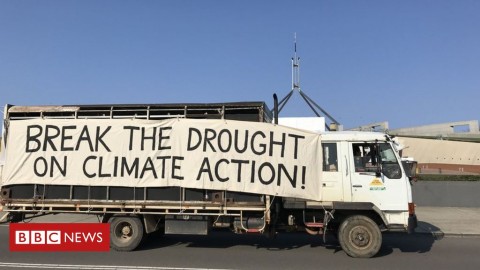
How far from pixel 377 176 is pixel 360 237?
1271 mm

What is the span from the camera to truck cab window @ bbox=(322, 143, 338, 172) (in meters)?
8.58

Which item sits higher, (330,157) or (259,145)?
(259,145)

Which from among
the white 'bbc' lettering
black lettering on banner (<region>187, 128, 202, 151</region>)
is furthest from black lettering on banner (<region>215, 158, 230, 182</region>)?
the white 'bbc' lettering

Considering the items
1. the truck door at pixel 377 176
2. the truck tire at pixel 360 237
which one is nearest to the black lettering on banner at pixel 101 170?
the truck tire at pixel 360 237

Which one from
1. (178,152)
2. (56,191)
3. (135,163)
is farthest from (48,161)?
(178,152)

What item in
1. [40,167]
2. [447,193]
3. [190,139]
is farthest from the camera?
[447,193]

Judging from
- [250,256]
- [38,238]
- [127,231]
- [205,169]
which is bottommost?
[250,256]

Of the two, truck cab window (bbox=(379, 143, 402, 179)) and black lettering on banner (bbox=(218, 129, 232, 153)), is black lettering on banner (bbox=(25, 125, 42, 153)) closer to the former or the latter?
black lettering on banner (bbox=(218, 129, 232, 153))

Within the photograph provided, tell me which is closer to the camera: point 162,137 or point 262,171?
point 262,171

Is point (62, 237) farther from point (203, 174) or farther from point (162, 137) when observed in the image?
point (203, 174)

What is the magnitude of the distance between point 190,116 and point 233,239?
139 inches

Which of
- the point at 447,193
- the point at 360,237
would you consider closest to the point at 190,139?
the point at 360,237

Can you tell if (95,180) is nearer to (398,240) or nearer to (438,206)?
(398,240)

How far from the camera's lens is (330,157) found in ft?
28.2
